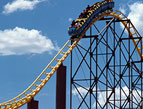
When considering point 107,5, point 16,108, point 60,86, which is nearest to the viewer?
point 16,108

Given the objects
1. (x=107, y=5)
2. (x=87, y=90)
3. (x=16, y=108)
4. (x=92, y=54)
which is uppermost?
(x=107, y=5)

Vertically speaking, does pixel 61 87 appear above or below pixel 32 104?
above

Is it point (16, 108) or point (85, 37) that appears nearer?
point (16, 108)

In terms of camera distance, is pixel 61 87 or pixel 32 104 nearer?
pixel 32 104

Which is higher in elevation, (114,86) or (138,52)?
(138,52)

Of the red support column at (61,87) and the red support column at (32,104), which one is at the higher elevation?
the red support column at (61,87)

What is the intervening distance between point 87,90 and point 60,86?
15.2 ft

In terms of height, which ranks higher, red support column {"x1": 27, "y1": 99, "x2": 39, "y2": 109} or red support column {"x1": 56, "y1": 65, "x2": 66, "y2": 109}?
red support column {"x1": 56, "y1": 65, "x2": 66, "y2": 109}

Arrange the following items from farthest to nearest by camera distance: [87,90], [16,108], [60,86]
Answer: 1. [87,90]
2. [60,86]
3. [16,108]

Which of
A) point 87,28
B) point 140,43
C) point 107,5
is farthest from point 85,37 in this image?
point 140,43

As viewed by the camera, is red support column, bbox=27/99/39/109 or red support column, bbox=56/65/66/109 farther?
red support column, bbox=56/65/66/109

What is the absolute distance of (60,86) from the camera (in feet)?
125

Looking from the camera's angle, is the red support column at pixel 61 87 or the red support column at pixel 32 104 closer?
the red support column at pixel 32 104

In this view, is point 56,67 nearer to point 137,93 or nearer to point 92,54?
point 92,54
